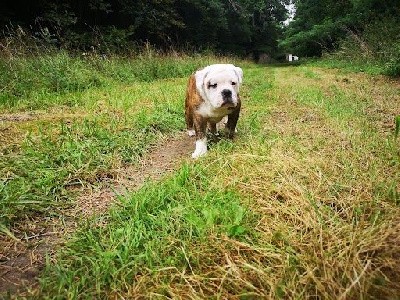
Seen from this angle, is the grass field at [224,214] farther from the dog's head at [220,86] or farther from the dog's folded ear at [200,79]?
the dog's folded ear at [200,79]

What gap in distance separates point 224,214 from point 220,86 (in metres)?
1.64

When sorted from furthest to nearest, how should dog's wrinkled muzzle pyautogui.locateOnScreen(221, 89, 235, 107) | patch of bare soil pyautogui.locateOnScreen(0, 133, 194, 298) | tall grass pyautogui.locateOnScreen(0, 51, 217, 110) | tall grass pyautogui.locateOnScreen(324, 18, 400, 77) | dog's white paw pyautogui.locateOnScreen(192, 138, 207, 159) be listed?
tall grass pyautogui.locateOnScreen(324, 18, 400, 77)
tall grass pyautogui.locateOnScreen(0, 51, 217, 110)
dog's white paw pyautogui.locateOnScreen(192, 138, 207, 159)
dog's wrinkled muzzle pyautogui.locateOnScreen(221, 89, 235, 107)
patch of bare soil pyautogui.locateOnScreen(0, 133, 194, 298)

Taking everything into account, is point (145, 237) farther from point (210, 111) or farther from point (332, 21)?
point (332, 21)

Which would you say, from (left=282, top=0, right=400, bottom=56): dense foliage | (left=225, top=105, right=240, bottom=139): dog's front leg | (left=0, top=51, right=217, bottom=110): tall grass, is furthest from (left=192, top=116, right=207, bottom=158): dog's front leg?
(left=282, top=0, right=400, bottom=56): dense foliage

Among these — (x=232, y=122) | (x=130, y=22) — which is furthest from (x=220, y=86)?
(x=130, y=22)

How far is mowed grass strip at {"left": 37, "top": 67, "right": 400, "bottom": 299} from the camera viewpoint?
1.40 meters

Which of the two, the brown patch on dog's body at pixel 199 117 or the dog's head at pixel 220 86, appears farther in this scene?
the brown patch on dog's body at pixel 199 117

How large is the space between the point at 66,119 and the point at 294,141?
8.75ft

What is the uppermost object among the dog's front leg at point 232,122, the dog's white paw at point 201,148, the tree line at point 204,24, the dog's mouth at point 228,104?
the tree line at point 204,24

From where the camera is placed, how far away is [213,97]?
3.25 metres

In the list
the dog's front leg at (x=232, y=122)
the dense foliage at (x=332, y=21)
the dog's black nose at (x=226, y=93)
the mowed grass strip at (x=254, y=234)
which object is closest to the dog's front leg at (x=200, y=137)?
the dog's front leg at (x=232, y=122)

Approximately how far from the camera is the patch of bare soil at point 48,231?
1.71 metres

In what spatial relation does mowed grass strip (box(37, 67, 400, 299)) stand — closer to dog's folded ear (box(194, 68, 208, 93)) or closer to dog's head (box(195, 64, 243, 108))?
dog's head (box(195, 64, 243, 108))

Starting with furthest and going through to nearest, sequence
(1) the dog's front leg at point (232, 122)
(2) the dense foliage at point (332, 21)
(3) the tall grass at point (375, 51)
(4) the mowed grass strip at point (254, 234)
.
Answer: (2) the dense foliage at point (332, 21), (3) the tall grass at point (375, 51), (1) the dog's front leg at point (232, 122), (4) the mowed grass strip at point (254, 234)
